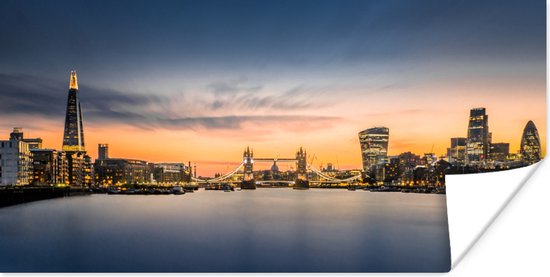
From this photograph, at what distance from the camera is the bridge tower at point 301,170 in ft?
60.6

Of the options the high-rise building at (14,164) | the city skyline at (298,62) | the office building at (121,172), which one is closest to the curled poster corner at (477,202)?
the city skyline at (298,62)

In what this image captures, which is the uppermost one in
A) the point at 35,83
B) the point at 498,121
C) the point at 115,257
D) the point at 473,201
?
the point at 35,83

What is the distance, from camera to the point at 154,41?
10484 mm

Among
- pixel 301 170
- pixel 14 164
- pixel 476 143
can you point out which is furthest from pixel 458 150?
pixel 14 164

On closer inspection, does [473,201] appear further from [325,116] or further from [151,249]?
[325,116]

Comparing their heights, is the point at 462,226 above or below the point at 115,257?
above

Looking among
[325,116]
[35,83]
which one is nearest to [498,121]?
[325,116]

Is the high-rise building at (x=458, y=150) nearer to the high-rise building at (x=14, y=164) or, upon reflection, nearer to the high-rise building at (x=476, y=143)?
the high-rise building at (x=476, y=143)

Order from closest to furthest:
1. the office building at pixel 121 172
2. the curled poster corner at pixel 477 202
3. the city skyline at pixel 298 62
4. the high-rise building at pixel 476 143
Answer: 1. the curled poster corner at pixel 477 202
2. the city skyline at pixel 298 62
3. the high-rise building at pixel 476 143
4. the office building at pixel 121 172

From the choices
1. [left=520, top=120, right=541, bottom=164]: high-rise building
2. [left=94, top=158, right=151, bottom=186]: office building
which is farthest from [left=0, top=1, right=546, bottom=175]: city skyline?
[left=94, top=158, right=151, bottom=186]: office building

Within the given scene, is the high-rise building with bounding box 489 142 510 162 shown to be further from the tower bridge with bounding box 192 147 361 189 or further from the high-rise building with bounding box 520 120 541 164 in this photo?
the tower bridge with bounding box 192 147 361 189

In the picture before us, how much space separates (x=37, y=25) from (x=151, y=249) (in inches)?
192

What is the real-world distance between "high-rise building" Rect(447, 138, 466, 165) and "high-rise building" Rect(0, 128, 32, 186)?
20.7m

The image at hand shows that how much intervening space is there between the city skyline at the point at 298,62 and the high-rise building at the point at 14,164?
55.8 ft
